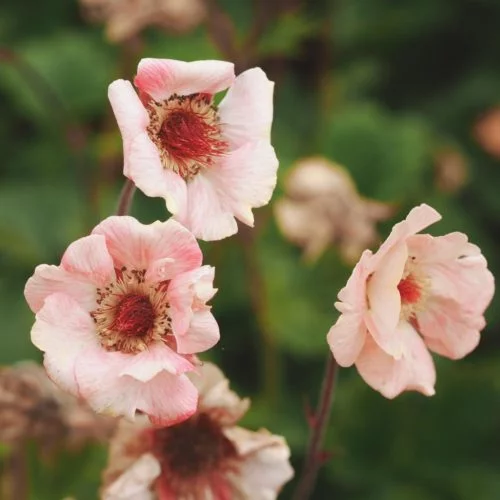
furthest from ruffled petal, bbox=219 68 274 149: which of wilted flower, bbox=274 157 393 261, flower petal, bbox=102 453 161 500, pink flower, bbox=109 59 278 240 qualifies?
wilted flower, bbox=274 157 393 261

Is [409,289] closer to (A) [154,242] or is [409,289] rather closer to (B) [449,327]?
(B) [449,327]

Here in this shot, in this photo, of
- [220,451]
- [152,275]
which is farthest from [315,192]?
[152,275]

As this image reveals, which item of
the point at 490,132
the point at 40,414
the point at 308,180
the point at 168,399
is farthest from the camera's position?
the point at 490,132

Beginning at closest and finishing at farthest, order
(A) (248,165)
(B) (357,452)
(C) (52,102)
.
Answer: (A) (248,165)
(B) (357,452)
(C) (52,102)

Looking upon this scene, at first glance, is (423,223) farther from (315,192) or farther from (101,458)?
(315,192)

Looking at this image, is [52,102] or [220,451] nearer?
[220,451]

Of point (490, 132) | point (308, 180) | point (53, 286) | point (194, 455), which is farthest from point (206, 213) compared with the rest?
point (490, 132)

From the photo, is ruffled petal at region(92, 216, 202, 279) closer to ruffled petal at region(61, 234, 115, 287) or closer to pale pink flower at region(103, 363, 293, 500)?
ruffled petal at region(61, 234, 115, 287)
